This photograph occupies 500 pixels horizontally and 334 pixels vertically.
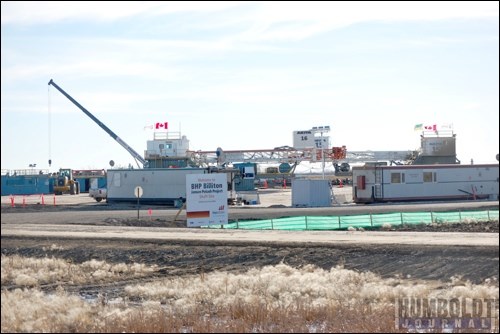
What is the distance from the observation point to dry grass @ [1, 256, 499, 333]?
54.9 feet

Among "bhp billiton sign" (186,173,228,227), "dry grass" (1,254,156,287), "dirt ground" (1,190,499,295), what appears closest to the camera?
"dirt ground" (1,190,499,295)

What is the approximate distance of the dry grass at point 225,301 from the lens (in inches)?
658

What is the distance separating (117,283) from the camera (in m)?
28.2

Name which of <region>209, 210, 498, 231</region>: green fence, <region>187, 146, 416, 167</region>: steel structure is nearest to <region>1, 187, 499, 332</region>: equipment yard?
<region>209, 210, 498, 231</region>: green fence

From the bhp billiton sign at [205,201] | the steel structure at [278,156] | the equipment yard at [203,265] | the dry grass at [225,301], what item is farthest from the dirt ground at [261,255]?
the steel structure at [278,156]

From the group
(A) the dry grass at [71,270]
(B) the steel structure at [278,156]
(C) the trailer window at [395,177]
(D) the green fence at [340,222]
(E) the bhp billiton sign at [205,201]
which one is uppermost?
(B) the steel structure at [278,156]

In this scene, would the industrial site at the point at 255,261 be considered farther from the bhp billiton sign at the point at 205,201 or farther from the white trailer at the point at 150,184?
the white trailer at the point at 150,184

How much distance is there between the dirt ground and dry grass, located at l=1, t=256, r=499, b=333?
37.0 inches

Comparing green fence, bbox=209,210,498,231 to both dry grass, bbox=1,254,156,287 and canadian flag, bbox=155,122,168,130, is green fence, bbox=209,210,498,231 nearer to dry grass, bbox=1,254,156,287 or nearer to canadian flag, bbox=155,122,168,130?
dry grass, bbox=1,254,156,287

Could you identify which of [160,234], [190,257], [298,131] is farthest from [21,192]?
[190,257]

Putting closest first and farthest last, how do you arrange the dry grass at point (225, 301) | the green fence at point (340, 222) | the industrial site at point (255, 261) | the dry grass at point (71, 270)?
1. the dry grass at point (225, 301)
2. the industrial site at point (255, 261)
3. the dry grass at point (71, 270)
4. the green fence at point (340, 222)

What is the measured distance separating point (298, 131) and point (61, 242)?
6093 centimetres

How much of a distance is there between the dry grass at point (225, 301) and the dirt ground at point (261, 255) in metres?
0.94

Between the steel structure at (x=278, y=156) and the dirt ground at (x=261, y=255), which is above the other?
the steel structure at (x=278, y=156)
